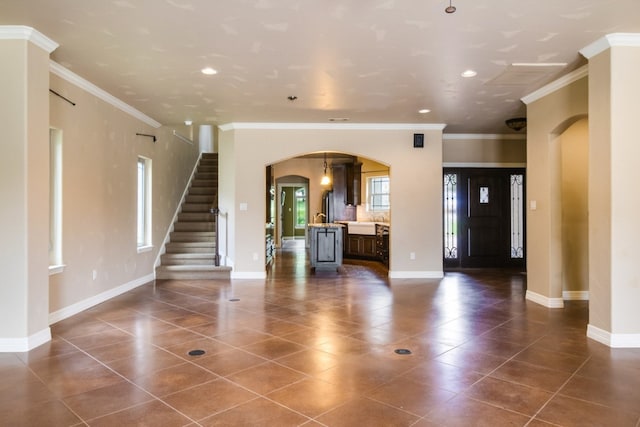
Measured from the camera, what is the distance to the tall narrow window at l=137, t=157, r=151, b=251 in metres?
7.09

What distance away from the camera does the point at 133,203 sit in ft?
21.2

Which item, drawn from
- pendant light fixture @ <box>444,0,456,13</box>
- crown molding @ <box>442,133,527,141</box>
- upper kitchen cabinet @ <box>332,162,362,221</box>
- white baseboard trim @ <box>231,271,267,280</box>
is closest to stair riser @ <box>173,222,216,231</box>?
white baseboard trim @ <box>231,271,267,280</box>

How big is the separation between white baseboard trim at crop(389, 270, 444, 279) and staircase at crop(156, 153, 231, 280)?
2.92 metres

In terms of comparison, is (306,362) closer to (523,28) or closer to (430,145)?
(523,28)

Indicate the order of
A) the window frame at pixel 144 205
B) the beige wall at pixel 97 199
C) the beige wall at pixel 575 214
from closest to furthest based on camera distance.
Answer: the beige wall at pixel 97 199, the beige wall at pixel 575 214, the window frame at pixel 144 205

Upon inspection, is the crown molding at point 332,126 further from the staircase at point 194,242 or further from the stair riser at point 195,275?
the stair riser at point 195,275

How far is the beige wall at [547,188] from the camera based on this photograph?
5027mm

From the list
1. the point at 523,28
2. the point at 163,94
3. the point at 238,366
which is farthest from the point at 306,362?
the point at 163,94

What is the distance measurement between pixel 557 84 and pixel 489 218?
4112 mm

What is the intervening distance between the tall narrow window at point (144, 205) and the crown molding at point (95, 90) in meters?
0.76

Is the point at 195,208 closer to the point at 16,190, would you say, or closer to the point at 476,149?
the point at 16,190

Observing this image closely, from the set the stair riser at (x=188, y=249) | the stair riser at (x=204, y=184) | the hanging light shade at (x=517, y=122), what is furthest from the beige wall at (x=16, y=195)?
the hanging light shade at (x=517, y=122)

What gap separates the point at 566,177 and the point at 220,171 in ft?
18.3

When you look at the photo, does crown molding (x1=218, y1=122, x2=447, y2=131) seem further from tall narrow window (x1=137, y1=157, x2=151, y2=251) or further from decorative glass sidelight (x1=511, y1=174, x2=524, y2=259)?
decorative glass sidelight (x1=511, y1=174, x2=524, y2=259)
